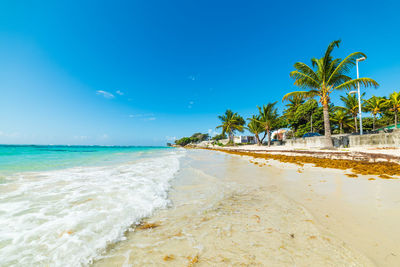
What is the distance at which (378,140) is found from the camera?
11.4 m

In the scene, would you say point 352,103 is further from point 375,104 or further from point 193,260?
point 193,260

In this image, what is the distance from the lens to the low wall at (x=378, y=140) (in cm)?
1041

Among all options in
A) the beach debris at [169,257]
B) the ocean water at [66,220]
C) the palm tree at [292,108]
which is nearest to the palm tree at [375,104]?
the palm tree at [292,108]

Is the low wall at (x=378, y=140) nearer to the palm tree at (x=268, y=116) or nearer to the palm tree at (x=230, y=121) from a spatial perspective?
the palm tree at (x=268, y=116)

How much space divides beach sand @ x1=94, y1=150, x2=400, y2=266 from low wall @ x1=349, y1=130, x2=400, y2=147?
40.8ft

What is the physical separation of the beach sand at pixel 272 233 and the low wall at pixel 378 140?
1244cm

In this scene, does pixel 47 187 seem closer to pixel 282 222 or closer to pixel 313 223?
pixel 282 222

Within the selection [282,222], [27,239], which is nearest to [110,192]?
[27,239]

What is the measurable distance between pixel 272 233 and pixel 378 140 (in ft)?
52.4

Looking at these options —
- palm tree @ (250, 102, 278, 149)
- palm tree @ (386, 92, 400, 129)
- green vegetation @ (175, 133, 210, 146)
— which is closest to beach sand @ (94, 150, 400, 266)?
palm tree @ (250, 102, 278, 149)

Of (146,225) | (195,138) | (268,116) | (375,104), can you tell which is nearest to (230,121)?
(268,116)

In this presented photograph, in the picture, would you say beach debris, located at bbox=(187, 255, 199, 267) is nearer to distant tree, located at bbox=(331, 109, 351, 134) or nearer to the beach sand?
the beach sand

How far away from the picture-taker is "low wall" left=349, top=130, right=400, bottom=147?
10.4m

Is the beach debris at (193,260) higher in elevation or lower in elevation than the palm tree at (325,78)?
lower
